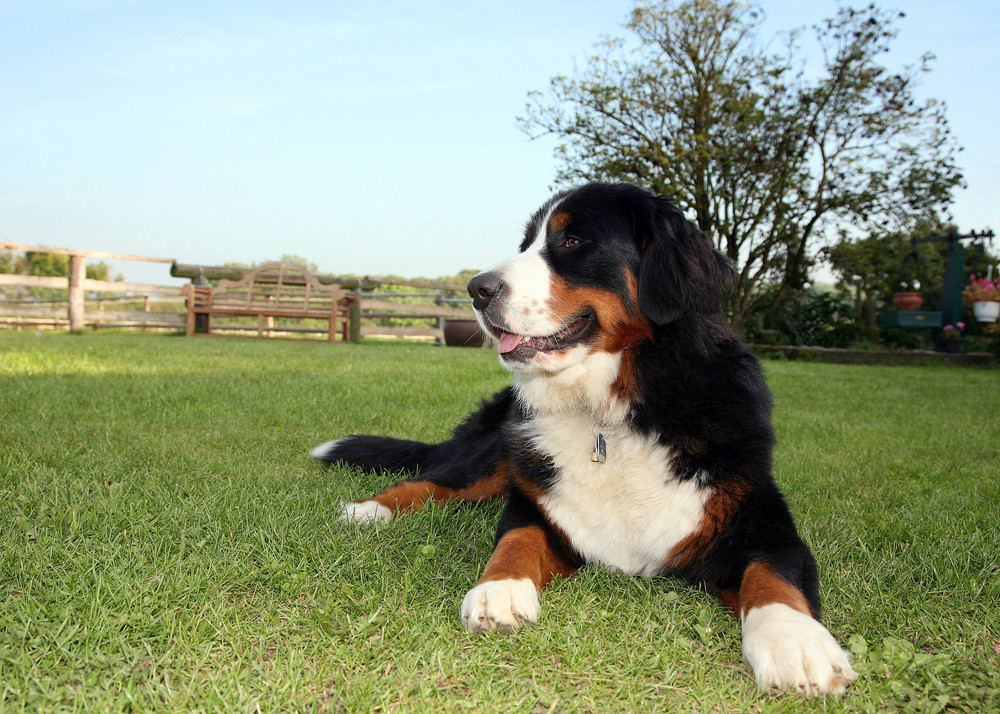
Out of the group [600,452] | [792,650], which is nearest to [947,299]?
[600,452]

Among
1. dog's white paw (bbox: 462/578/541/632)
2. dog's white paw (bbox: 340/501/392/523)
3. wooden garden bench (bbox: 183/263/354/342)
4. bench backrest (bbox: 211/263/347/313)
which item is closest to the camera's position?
dog's white paw (bbox: 462/578/541/632)

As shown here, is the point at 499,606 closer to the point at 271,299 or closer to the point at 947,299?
the point at 271,299

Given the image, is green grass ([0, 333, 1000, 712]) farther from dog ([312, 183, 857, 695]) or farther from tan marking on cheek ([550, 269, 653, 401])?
tan marking on cheek ([550, 269, 653, 401])

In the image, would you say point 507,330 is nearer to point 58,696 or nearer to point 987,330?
point 58,696

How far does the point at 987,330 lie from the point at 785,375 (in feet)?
25.3

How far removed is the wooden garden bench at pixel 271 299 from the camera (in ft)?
49.2

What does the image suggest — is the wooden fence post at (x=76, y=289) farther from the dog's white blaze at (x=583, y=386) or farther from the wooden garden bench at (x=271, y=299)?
the dog's white blaze at (x=583, y=386)

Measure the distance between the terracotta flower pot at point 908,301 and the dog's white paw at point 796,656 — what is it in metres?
16.2

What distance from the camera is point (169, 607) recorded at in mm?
1851

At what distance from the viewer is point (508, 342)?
7.89 ft

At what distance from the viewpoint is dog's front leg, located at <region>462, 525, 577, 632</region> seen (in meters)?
1.79

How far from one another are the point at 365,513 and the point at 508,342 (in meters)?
0.89

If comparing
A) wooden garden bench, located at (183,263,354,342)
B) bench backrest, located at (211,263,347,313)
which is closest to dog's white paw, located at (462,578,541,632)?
wooden garden bench, located at (183,263,354,342)

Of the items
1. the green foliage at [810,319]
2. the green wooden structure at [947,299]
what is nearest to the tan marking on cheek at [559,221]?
the green foliage at [810,319]
